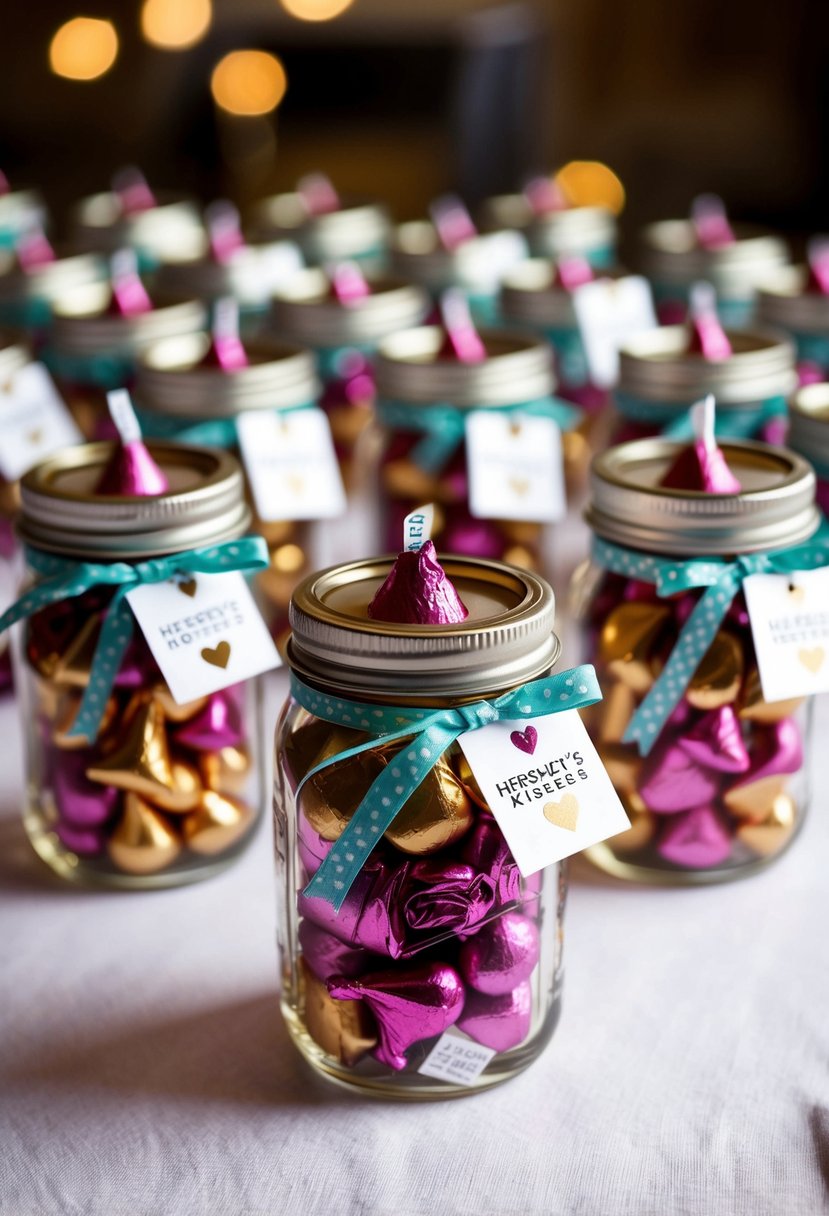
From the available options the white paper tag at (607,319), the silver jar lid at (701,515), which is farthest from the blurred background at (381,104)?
the silver jar lid at (701,515)

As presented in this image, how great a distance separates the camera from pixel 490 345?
5.35 feet

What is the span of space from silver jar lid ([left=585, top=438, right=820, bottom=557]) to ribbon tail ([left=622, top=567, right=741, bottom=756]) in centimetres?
3

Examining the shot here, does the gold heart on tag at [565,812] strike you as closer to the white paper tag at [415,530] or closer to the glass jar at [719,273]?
the white paper tag at [415,530]

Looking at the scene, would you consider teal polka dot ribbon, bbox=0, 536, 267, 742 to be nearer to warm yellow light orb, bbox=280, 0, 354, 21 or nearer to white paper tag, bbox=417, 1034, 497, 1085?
white paper tag, bbox=417, 1034, 497, 1085

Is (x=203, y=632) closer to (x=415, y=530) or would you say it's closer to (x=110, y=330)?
(x=415, y=530)

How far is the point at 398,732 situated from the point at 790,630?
38 cm

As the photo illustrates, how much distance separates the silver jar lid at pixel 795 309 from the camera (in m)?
1.76

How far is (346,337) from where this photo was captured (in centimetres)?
174

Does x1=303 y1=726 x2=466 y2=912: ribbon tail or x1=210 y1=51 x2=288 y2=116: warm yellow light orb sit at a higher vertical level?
x1=303 y1=726 x2=466 y2=912: ribbon tail

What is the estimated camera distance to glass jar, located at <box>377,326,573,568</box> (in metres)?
1.46

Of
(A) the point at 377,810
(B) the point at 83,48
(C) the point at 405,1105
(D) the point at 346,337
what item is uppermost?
(A) the point at 377,810

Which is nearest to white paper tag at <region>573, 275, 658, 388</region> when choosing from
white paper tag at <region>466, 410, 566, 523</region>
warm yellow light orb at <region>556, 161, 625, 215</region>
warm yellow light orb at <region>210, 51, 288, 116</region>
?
white paper tag at <region>466, 410, 566, 523</region>

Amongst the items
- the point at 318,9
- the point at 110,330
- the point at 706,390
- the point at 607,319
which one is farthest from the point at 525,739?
the point at 318,9

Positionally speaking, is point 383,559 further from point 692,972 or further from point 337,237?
point 337,237
